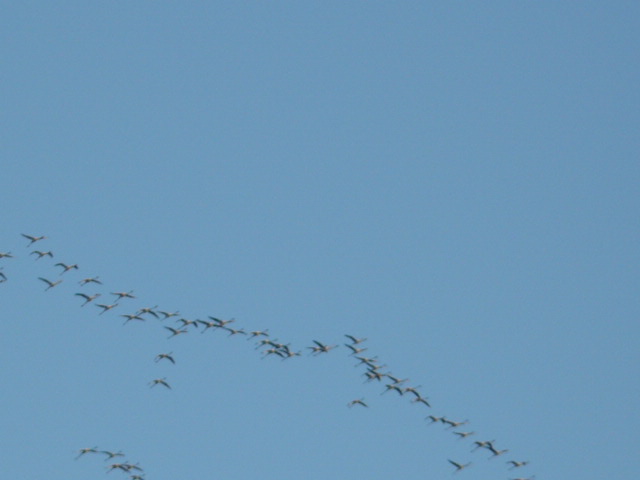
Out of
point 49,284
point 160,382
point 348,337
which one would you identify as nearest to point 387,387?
point 348,337

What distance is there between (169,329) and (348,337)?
15215 millimetres

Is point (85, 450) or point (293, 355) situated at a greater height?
point (293, 355)

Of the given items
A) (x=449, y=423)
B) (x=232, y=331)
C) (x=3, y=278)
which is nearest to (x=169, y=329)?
(x=232, y=331)

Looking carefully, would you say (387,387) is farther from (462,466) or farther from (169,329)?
(169,329)

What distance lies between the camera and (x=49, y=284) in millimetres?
142125

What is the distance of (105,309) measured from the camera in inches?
5719

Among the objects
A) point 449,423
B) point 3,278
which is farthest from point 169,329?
point 449,423

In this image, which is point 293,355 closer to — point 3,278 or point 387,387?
point 387,387

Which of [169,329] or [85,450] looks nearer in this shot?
[85,450]

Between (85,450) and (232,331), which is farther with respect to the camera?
(232,331)

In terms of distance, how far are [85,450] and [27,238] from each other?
16561mm

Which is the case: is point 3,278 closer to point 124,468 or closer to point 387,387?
point 124,468

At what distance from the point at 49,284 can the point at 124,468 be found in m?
15.6

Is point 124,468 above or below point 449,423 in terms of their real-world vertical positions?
below
